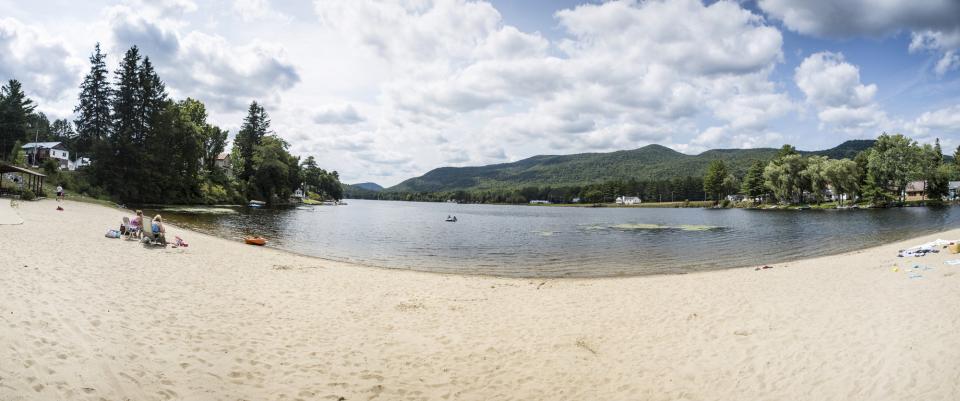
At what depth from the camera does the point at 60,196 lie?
148 feet

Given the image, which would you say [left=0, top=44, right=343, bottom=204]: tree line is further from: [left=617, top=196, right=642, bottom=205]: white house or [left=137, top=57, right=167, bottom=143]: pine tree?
[left=617, top=196, right=642, bottom=205]: white house

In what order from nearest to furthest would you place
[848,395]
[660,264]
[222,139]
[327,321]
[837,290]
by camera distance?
[848,395] < [327,321] < [837,290] < [660,264] < [222,139]

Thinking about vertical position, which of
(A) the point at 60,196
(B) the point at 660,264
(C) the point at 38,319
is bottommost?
(B) the point at 660,264

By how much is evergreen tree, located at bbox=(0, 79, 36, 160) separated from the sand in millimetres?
84195

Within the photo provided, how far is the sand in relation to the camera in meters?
6.52

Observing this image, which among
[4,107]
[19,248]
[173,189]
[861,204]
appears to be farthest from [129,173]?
[861,204]

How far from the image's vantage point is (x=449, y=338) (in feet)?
32.3

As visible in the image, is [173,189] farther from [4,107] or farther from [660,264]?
[660,264]

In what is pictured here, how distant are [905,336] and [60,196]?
64.1 m

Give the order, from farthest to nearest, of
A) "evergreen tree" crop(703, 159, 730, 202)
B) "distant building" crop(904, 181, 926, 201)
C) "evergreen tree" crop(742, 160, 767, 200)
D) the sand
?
"evergreen tree" crop(703, 159, 730, 202), "evergreen tree" crop(742, 160, 767, 200), "distant building" crop(904, 181, 926, 201), the sand

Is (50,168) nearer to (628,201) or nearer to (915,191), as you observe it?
(915,191)

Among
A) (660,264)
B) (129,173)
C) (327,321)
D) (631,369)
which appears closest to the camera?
(631,369)

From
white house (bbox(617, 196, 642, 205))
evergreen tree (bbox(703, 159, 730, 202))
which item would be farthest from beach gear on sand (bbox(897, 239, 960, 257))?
white house (bbox(617, 196, 642, 205))

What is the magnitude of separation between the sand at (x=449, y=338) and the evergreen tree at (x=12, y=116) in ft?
276
